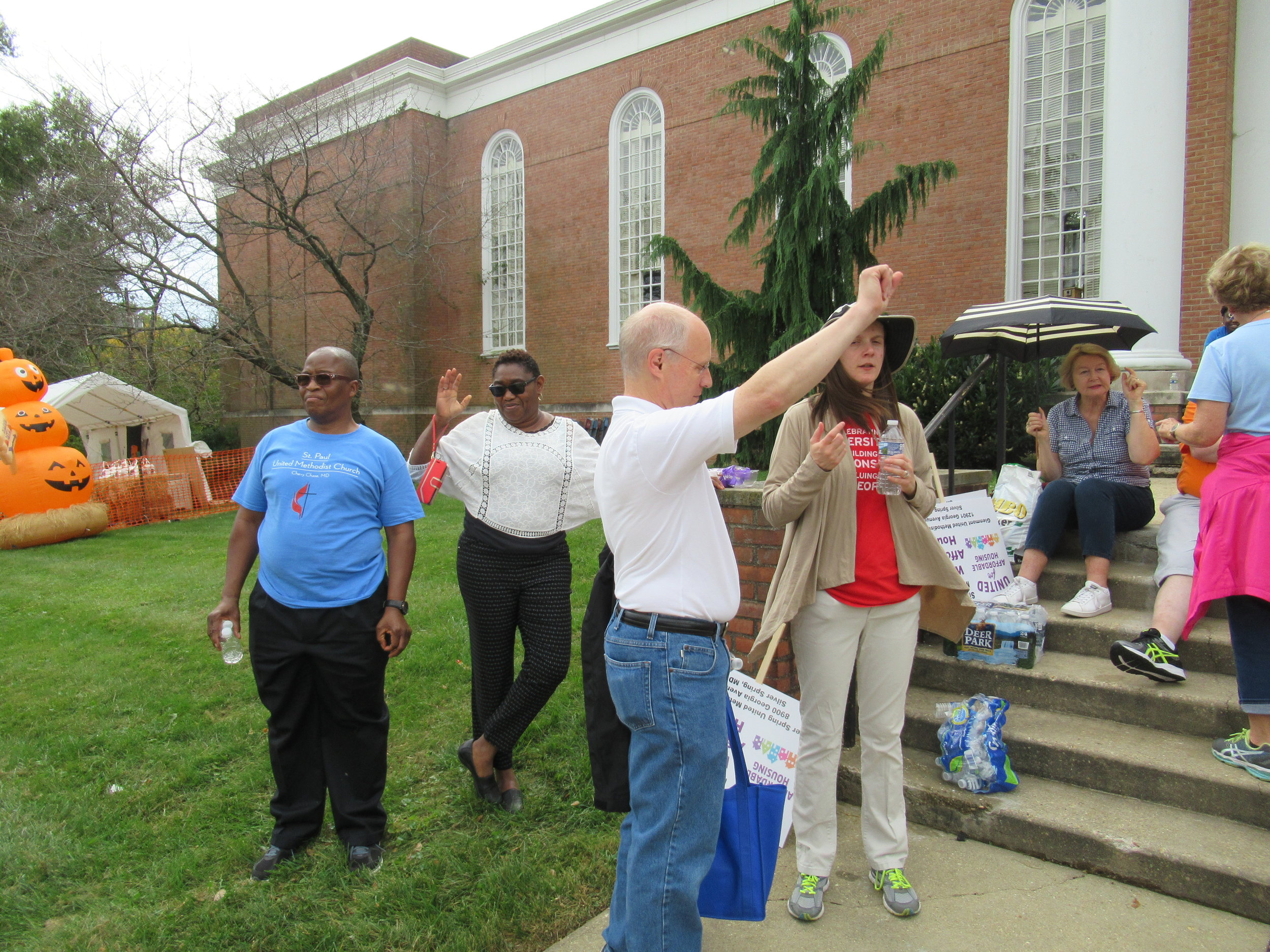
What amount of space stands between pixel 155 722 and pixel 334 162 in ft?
60.1

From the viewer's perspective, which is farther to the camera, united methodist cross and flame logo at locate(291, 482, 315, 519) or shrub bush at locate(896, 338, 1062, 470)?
shrub bush at locate(896, 338, 1062, 470)

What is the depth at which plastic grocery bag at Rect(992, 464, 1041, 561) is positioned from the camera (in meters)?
5.15

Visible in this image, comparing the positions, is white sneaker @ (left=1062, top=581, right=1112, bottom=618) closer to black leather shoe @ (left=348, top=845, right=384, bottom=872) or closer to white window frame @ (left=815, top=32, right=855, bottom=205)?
black leather shoe @ (left=348, top=845, right=384, bottom=872)

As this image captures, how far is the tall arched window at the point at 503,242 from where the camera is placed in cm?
2159

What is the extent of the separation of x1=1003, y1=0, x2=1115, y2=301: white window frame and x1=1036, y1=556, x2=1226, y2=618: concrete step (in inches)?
390

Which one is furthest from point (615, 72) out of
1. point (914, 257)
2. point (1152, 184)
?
point (1152, 184)

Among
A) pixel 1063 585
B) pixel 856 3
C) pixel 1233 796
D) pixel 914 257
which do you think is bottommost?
pixel 1233 796

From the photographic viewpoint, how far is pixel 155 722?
Result: 4961mm

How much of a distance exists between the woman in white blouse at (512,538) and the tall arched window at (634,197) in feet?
50.1

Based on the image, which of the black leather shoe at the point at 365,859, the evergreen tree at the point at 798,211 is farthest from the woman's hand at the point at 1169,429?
the evergreen tree at the point at 798,211

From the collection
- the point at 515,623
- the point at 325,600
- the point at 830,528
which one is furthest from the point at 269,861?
the point at 830,528

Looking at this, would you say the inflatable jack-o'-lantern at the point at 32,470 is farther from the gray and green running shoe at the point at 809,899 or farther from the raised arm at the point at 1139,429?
the raised arm at the point at 1139,429

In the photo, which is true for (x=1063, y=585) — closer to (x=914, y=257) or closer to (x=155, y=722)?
(x=155, y=722)

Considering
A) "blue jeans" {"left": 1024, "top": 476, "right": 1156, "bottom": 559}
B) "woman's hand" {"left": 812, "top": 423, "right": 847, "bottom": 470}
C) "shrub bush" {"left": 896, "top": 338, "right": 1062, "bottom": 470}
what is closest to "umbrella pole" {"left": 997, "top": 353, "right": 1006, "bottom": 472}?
"blue jeans" {"left": 1024, "top": 476, "right": 1156, "bottom": 559}
